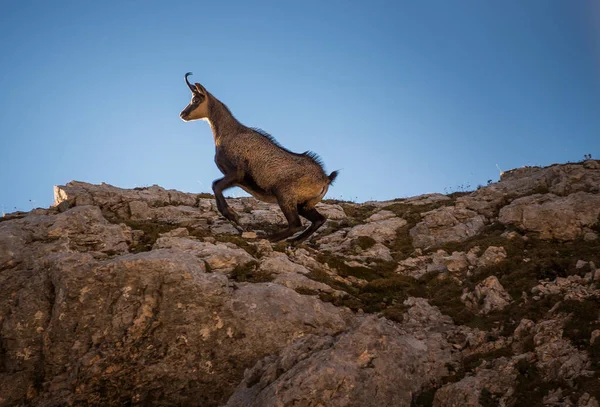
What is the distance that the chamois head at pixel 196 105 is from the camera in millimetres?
14333

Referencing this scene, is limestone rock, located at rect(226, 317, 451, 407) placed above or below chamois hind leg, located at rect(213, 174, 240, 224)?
below

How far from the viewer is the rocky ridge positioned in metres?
5.95

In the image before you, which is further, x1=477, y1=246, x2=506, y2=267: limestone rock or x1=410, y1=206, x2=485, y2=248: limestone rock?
x1=410, y1=206, x2=485, y2=248: limestone rock

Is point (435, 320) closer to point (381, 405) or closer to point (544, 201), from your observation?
point (381, 405)

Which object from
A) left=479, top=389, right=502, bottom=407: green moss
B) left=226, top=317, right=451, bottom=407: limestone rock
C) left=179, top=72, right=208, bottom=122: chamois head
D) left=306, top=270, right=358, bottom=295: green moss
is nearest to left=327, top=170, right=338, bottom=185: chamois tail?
left=306, top=270, right=358, bottom=295: green moss

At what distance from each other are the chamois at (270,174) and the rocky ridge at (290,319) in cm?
164

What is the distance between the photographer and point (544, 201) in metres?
13.6

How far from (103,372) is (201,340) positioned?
1527 millimetres

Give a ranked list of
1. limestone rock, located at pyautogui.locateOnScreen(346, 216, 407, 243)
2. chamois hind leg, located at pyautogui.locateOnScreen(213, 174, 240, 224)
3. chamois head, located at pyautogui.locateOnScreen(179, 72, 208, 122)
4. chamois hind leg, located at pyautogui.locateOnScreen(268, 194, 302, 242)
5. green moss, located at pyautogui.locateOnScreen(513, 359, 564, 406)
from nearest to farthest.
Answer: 1. green moss, located at pyautogui.locateOnScreen(513, 359, 564, 406)
2. chamois hind leg, located at pyautogui.locateOnScreen(213, 174, 240, 224)
3. chamois hind leg, located at pyautogui.locateOnScreen(268, 194, 302, 242)
4. chamois head, located at pyautogui.locateOnScreen(179, 72, 208, 122)
5. limestone rock, located at pyautogui.locateOnScreen(346, 216, 407, 243)

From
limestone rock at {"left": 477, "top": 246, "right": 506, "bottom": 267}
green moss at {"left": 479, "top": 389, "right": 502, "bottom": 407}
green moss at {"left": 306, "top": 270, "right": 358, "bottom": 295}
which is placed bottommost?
green moss at {"left": 479, "top": 389, "right": 502, "bottom": 407}

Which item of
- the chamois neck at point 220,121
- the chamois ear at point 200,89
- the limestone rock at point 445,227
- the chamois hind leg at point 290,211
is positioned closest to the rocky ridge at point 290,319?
the chamois hind leg at point 290,211

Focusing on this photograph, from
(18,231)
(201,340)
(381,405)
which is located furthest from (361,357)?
(18,231)

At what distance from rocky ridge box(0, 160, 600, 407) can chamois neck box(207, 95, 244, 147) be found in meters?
3.50

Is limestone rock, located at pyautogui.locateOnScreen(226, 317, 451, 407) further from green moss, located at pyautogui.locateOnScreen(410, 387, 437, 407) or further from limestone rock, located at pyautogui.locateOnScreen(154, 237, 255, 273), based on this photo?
limestone rock, located at pyautogui.locateOnScreen(154, 237, 255, 273)
